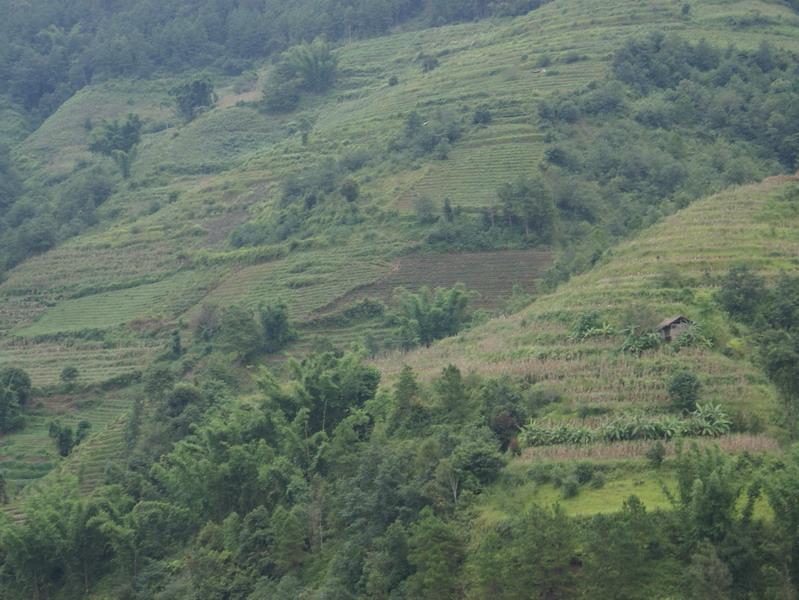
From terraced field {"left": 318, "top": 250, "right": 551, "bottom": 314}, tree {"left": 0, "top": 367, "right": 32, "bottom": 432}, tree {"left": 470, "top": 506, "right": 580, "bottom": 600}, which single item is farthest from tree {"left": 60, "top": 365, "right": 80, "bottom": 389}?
tree {"left": 470, "top": 506, "right": 580, "bottom": 600}

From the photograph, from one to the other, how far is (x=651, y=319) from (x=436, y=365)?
7.19 meters

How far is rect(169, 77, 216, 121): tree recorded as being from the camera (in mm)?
89000

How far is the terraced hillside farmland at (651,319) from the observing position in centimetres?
2973

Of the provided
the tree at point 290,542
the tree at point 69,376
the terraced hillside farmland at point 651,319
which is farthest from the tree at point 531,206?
the tree at point 290,542

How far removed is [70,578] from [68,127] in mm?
63540

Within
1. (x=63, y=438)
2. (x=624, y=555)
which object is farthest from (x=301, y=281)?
(x=624, y=555)

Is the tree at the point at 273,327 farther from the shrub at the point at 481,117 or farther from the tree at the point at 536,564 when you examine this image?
the tree at the point at 536,564

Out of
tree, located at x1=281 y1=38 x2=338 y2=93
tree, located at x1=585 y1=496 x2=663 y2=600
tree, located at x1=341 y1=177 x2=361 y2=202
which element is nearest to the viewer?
tree, located at x1=585 y1=496 x2=663 y2=600

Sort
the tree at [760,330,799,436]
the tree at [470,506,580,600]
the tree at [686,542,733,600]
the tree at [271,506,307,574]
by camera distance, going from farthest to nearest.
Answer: the tree at [271,506,307,574], the tree at [760,330,799,436], the tree at [470,506,580,600], the tree at [686,542,733,600]

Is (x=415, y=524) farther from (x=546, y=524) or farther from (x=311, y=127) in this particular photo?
(x=311, y=127)

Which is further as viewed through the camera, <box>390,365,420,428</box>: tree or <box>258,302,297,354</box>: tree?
<box>258,302,297,354</box>: tree

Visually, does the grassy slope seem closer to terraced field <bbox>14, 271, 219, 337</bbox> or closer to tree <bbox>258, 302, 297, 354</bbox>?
terraced field <bbox>14, 271, 219, 337</bbox>

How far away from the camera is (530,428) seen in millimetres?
29297

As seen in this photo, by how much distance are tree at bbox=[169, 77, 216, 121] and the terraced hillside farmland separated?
→ 52779 mm
